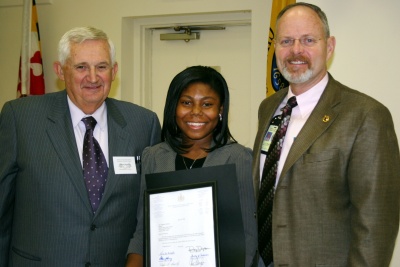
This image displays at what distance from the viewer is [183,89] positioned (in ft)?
8.04

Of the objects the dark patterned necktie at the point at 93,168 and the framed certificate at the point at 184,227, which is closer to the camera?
the framed certificate at the point at 184,227

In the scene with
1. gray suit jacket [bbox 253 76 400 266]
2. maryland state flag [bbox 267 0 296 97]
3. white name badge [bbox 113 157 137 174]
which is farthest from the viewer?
maryland state flag [bbox 267 0 296 97]

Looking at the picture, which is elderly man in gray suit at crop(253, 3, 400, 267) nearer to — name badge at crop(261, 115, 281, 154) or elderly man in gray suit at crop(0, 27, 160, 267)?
name badge at crop(261, 115, 281, 154)

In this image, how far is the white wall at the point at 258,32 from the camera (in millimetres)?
3377

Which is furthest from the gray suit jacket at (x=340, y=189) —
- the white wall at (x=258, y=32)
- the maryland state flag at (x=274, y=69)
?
the maryland state flag at (x=274, y=69)

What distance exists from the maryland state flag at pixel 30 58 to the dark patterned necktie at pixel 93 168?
2.87 metres

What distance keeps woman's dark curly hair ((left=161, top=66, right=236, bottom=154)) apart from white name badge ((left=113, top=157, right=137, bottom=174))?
226 mm

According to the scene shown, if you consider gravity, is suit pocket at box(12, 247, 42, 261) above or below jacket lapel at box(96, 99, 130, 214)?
below

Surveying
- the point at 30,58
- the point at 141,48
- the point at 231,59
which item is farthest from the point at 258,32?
the point at 30,58

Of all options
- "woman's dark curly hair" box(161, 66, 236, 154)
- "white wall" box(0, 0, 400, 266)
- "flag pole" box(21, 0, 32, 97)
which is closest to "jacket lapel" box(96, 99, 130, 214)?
"woman's dark curly hair" box(161, 66, 236, 154)

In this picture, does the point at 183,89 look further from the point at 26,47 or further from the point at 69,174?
the point at 26,47

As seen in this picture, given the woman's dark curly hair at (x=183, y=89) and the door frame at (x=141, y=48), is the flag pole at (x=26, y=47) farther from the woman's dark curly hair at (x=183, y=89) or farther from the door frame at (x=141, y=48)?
the woman's dark curly hair at (x=183, y=89)

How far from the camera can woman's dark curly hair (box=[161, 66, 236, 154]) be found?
2.44 meters

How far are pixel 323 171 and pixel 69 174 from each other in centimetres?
120
